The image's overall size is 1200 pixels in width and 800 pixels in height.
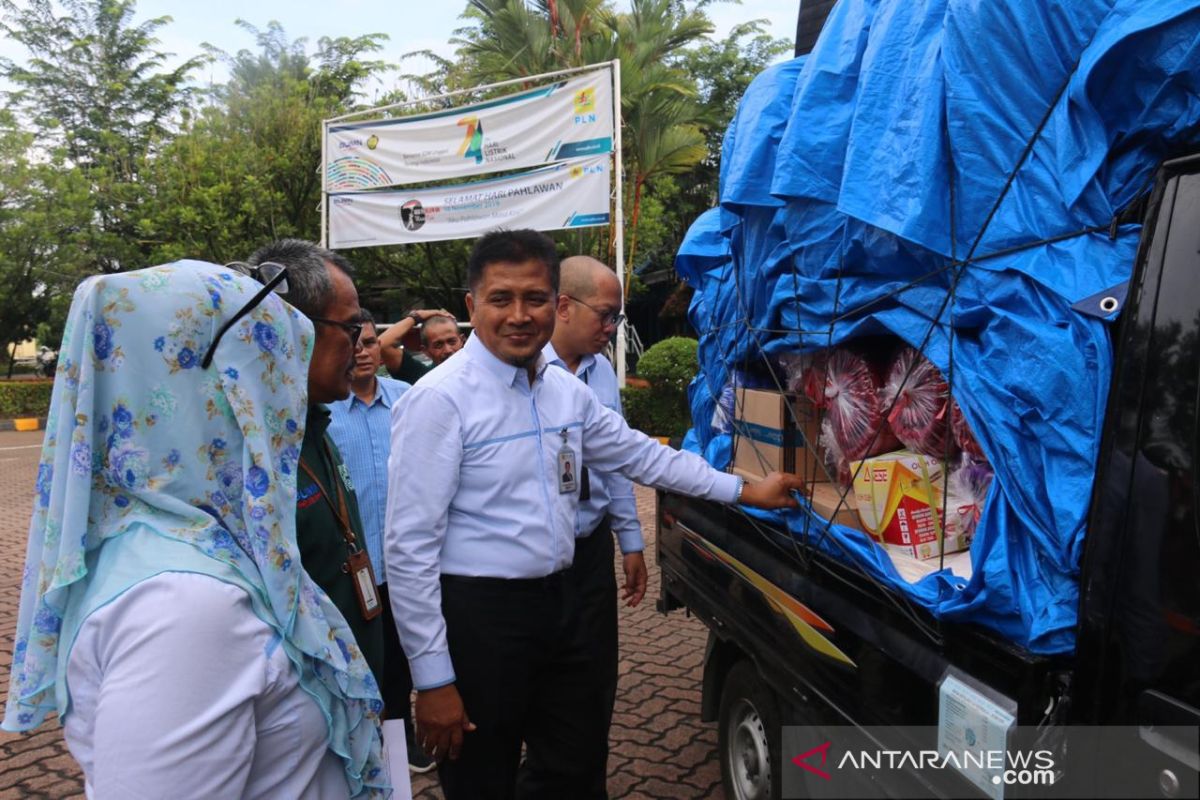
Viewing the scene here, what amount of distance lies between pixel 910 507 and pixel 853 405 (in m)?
0.35

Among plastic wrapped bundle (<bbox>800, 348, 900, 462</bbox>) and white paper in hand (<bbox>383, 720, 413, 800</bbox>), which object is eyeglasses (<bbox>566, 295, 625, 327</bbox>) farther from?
white paper in hand (<bbox>383, 720, 413, 800</bbox>)

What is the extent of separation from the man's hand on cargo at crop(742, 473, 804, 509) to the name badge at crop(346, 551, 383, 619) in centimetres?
104

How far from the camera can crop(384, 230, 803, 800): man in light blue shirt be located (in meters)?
2.07

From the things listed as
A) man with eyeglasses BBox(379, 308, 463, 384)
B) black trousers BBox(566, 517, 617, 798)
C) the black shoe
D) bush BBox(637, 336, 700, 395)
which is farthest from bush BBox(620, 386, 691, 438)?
black trousers BBox(566, 517, 617, 798)

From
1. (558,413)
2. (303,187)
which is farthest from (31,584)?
(303,187)

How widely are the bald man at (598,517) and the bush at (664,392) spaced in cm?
708

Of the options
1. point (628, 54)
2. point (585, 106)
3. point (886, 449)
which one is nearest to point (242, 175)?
point (628, 54)

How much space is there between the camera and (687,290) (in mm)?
19891

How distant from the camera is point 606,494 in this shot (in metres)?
2.90

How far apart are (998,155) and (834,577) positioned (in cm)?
100

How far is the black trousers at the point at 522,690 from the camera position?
214 centimetres

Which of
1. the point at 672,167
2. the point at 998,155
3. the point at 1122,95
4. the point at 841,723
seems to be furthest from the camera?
the point at 672,167

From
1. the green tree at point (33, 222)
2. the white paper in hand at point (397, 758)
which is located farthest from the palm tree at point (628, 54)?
the white paper in hand at point (397, 758)

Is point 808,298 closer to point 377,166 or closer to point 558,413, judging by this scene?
point 558,413
